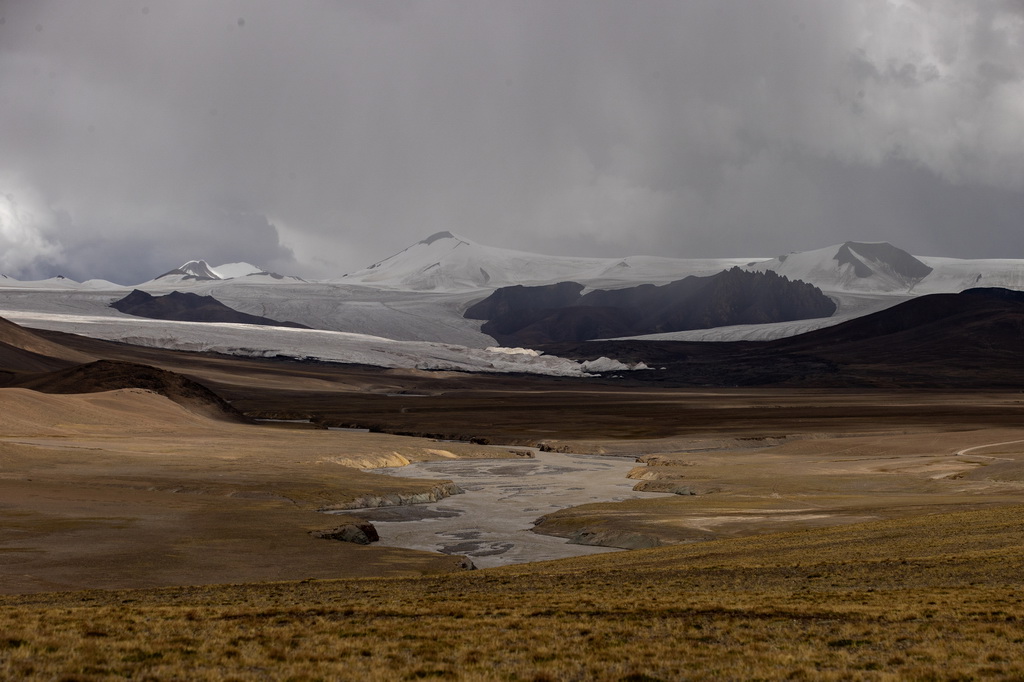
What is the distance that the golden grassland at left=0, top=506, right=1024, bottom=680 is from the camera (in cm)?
1393

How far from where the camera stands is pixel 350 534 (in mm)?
37406

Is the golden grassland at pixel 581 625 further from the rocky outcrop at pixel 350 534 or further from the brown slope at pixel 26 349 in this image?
the brown slope at pixel 26 349

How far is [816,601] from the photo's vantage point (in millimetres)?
19031

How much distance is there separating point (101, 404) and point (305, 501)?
51.7 meters

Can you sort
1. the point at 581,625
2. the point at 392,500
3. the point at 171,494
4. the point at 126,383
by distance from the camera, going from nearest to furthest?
the point at 581,625 < the point at 171,494 < the point at 392,500 < the point at 126,383

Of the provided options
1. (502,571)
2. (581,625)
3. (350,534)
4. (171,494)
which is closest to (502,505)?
(350,534)

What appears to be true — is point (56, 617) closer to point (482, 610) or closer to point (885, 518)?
point (482, 610)

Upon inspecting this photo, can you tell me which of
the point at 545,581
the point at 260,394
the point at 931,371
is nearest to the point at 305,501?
the point at 545,581

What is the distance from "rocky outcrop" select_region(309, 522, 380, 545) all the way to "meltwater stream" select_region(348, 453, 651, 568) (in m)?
0.83

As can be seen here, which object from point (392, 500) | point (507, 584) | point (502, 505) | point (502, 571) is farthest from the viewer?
point (502, 505)

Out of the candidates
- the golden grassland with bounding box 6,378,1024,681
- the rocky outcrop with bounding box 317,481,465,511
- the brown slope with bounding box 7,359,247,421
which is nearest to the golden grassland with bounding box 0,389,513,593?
the golden grassland with bounding box 6,378,1024,681

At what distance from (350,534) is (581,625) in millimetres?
21870

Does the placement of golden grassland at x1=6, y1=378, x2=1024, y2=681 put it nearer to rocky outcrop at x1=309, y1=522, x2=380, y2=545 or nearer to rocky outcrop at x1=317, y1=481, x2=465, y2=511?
rocky outcrop at x1=317, y1=481, x2=465, y2=511

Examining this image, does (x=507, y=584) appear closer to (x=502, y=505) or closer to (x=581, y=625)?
(x=581, y=625)
